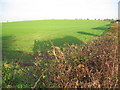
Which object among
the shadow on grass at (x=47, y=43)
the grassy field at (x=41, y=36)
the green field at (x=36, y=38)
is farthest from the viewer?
the grassy field at (x=41, y=36)

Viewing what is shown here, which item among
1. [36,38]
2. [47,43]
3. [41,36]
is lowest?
[47,43]

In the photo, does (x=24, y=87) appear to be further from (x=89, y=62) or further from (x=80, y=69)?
(x=89, y=62)

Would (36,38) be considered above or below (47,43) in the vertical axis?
above

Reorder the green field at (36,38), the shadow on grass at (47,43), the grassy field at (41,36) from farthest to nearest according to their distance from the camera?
the grassy field at (41,36)
the shadow on grass at (47,43)
the green field at (36,38)

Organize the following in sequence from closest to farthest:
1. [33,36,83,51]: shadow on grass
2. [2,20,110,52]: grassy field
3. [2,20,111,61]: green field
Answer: [2,20,111,61]: green field → [33,36,83,51]: shadow on grass → [2,20,110,52]: grassy field

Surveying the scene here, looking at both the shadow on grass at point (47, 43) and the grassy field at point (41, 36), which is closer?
the shadow on grass at point (47, 43)

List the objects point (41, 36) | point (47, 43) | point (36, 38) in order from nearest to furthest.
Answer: point (47, 43), point (36, 38), point (41, 36)

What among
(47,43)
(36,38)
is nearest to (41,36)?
(36,38)

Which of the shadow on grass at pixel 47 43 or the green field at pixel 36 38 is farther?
the shadow on grass at pixel 47 43

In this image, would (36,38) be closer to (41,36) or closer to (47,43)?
(41,36)

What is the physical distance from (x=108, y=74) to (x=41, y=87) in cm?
139

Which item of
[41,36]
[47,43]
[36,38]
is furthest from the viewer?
[41,36]

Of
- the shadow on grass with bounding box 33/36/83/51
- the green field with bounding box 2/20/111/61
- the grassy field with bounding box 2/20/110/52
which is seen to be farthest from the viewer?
the grassy field with bounding box 2/20/110/52

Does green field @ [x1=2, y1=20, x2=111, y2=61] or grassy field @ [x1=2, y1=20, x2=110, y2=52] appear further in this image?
grassy field @ [x1=2, y1=20, x2=110, y2=52]
